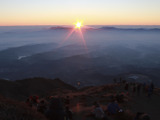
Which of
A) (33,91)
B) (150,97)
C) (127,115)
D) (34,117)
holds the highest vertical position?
(34,117)

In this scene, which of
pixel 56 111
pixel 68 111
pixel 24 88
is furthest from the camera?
pixel 24 88

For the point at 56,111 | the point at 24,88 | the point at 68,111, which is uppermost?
the point at 56,111

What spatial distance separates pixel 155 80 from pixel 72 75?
98.5 feet

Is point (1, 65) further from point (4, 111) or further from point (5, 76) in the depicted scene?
point (4, 111)

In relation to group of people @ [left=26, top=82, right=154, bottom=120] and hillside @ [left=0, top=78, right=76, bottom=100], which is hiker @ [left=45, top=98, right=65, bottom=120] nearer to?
group of people @ [left=26, top=82, right=154, bottom=120]

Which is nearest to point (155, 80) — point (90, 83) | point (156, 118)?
point (90, 83)

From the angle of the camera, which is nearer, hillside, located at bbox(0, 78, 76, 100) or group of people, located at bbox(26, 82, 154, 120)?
group of people, located at bbox(26, 82, 154, 120)

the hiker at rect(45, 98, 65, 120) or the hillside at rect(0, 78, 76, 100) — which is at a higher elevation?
the hiker at rect(45, 98, 65, 120)

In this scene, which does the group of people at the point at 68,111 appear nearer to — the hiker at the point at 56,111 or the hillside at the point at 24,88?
the hiker at the point at 56,111

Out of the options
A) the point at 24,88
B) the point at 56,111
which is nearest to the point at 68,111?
the point at 56,111

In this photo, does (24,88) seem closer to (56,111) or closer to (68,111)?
(68,111)

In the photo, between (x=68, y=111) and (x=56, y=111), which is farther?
(x=68, y=111)

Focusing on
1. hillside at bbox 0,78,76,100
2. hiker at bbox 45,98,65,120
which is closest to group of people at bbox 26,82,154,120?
hiker at bbox 45,98,65,120

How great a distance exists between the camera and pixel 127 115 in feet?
25.2
